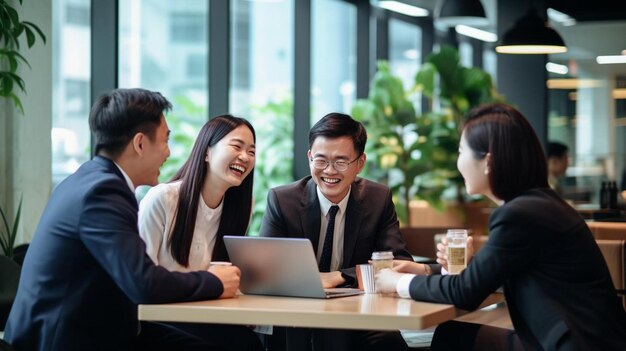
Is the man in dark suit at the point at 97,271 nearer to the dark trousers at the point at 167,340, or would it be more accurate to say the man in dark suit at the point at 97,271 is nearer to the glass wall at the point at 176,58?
the dark trousers at the point at 167,340

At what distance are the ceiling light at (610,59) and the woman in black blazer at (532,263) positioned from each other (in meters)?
8.68

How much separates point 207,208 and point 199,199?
0.16 feet

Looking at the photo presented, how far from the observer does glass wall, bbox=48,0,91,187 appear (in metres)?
6.44

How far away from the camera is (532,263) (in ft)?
9.55

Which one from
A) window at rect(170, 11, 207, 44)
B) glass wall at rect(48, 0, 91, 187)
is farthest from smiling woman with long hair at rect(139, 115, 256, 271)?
window at rect(170, 11, 207, 44)

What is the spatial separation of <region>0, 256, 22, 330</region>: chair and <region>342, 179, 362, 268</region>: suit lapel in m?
1.47

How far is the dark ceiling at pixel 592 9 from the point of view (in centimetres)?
1099

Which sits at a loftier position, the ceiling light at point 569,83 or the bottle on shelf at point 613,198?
the ceiling light at point 569,83

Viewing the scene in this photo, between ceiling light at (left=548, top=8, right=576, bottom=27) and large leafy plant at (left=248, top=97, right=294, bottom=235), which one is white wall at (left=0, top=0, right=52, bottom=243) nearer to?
large leafy plant at (left=248, top=97, right=294, bottom=235)

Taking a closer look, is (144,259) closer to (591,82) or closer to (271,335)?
(271,335)

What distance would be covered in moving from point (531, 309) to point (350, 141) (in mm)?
1248

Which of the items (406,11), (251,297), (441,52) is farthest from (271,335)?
(406,11)

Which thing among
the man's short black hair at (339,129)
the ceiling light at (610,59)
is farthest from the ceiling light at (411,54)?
the man's short black hair at (339,129)

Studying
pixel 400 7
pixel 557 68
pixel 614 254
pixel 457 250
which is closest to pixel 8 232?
pixel 457 250
